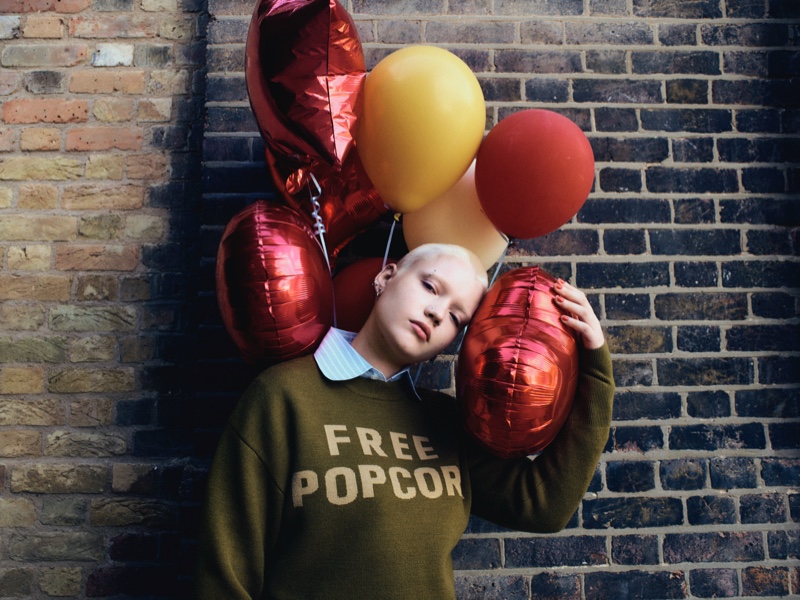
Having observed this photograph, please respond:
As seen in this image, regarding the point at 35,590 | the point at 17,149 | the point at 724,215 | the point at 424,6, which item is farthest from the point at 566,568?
the point at 17,149

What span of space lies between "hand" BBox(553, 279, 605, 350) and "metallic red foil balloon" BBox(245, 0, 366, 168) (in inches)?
22.4

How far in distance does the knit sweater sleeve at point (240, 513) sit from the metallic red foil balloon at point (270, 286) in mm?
137

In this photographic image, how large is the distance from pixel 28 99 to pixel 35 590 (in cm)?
149

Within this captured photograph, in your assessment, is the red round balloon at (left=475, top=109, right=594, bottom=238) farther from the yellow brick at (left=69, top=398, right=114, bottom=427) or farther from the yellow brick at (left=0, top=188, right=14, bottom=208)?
the yellow brick at (left=0, top=188, right=14, bottom=208)

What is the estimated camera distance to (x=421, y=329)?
131 centimetres

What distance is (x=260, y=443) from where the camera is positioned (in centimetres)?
127

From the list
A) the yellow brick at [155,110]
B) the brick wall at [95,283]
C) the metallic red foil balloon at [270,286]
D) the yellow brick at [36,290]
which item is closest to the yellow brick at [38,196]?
the brick wall at [95,283]

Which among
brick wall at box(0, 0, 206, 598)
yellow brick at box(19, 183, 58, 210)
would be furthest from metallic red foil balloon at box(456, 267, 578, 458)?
yellow brick at box(19, 183, 58, 210)

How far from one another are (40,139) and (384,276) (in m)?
1.25

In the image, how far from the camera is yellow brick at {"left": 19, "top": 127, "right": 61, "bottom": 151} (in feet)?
6.08

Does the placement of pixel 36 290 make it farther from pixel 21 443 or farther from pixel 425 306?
pixel 425 306

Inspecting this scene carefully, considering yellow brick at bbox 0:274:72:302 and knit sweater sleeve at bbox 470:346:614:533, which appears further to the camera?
yellow brick at bbox 0:274:72:302

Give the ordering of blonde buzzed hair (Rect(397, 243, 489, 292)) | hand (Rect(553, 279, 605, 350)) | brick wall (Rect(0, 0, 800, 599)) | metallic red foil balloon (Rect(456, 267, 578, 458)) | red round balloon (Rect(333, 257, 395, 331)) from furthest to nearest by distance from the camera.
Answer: brick wall (Rect(0, 0, 800, 599)), red round balloon (Rect(333, 257, 395, 331)), blonde buzzed hair (Rect(397, 243, 489, 292)), hand (Rect(553, 279, 605, 350)), metallic red foil balloon (Rect(456, 267, 578, 458))

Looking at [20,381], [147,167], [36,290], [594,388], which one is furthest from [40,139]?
[594,388]
